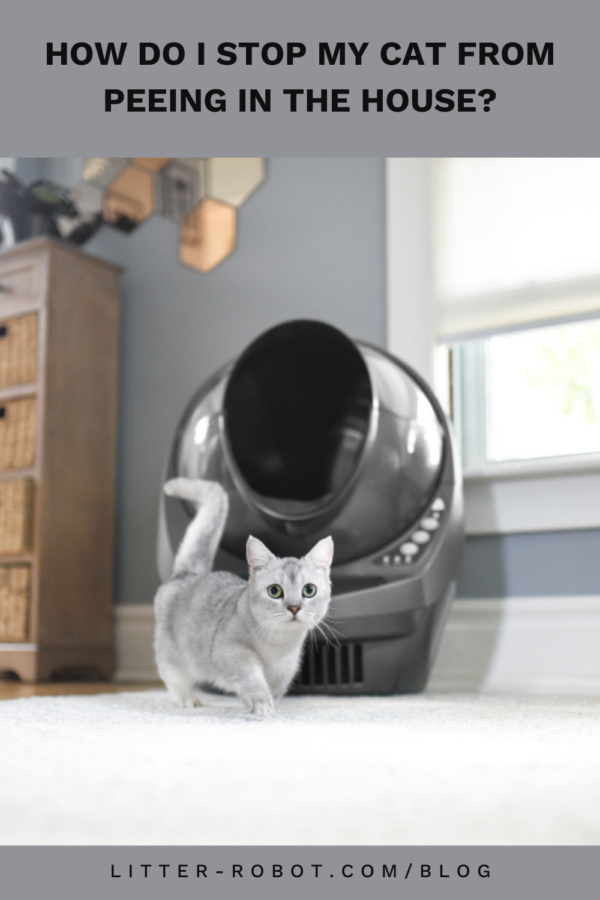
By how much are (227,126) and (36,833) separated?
1358mm

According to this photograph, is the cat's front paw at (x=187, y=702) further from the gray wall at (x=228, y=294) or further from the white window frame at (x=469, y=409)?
the gray wall at (x=228, y=294)

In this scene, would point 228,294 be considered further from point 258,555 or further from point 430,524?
point 258,555

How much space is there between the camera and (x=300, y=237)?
218 centimetres

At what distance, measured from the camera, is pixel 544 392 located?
76.9 inches

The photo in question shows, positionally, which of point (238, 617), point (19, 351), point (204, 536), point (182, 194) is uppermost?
point (182, 194)

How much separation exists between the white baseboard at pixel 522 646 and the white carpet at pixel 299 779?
564mm

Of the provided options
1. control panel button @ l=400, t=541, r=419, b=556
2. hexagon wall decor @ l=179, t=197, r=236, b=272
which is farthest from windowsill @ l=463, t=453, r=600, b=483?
hexagon wall decor @ l=179, t=197, r=236, b=272

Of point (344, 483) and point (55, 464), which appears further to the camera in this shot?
point (55, 464)

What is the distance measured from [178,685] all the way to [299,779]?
0.69 meters

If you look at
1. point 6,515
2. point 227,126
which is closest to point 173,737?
point 227,126

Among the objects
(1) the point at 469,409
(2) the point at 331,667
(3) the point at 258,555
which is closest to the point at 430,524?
(2) the point at 331,667

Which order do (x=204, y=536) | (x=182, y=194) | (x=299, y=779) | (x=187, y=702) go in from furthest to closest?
1. (x=182, y=194)
2. (x=204, y=536)
3. (x=187, y=702)
4. (x=299, y=779)

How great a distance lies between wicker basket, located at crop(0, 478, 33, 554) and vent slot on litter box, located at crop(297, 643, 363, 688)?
35.8 inches
